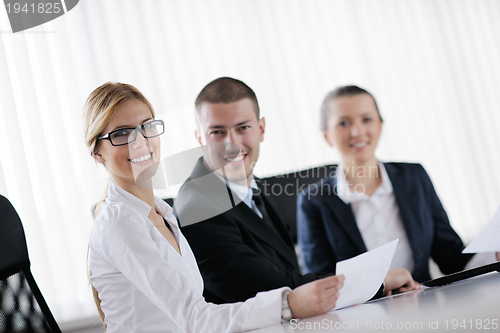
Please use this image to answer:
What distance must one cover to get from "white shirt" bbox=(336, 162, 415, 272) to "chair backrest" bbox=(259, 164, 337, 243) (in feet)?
1.02

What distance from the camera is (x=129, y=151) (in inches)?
34.0

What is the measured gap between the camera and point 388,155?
267 centimetres

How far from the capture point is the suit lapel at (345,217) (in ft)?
4.51

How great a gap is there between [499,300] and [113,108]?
2.67 feet

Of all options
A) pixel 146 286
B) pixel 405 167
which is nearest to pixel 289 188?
pixel 405 167

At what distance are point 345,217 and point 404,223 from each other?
218 millimetres

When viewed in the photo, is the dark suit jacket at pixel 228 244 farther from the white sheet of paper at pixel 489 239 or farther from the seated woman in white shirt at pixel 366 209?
the white sheet of paper at pixel 489 239

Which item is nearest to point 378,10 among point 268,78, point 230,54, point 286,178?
point 268,78

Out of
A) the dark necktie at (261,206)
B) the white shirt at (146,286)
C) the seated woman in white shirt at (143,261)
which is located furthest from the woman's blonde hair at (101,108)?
the dark necktie at (261,206)

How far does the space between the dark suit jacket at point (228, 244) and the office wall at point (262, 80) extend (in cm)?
75

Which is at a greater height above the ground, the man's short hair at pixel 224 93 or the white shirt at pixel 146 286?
the man's short hair at pixel 224 93

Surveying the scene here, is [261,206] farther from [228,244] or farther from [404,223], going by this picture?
[404,223]

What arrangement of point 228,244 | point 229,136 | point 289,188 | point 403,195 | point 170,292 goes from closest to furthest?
point 170,292, point 228,244, point 229,136, point 403,195, point 289,188

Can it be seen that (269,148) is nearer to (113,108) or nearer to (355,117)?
(355,117)
